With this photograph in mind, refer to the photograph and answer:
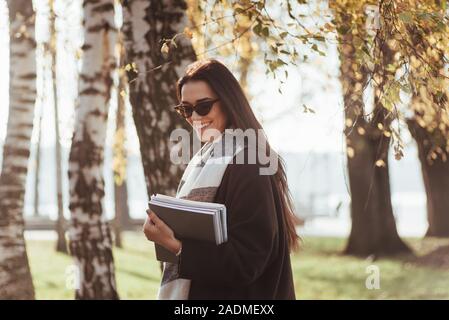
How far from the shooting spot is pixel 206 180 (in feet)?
10.8

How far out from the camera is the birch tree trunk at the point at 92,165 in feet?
25.8

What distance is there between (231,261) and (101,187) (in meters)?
5.24

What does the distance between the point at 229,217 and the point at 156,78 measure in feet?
10.4

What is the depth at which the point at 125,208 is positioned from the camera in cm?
2691

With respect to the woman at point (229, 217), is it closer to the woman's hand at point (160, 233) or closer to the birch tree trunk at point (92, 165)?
the woman's hand at point (160, 233)

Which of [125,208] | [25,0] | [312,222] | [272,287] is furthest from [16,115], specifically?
[312,222]

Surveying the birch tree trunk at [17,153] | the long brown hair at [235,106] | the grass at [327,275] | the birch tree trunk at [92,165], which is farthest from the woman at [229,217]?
the grass at [327,275]

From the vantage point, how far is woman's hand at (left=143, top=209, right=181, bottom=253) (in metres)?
3.21

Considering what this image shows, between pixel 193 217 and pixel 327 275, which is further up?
pixel 193 217

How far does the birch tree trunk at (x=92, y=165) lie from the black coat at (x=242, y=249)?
4831mm

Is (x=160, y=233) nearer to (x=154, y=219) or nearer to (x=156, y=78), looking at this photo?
(x=154, y=219)

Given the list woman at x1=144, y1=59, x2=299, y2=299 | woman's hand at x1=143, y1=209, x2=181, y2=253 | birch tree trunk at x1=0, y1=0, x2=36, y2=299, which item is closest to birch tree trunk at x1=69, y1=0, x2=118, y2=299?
birch tree trunk at x1=0, y1=0, x2=36, y2=299

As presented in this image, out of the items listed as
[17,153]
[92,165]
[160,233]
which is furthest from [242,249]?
[17,153]
